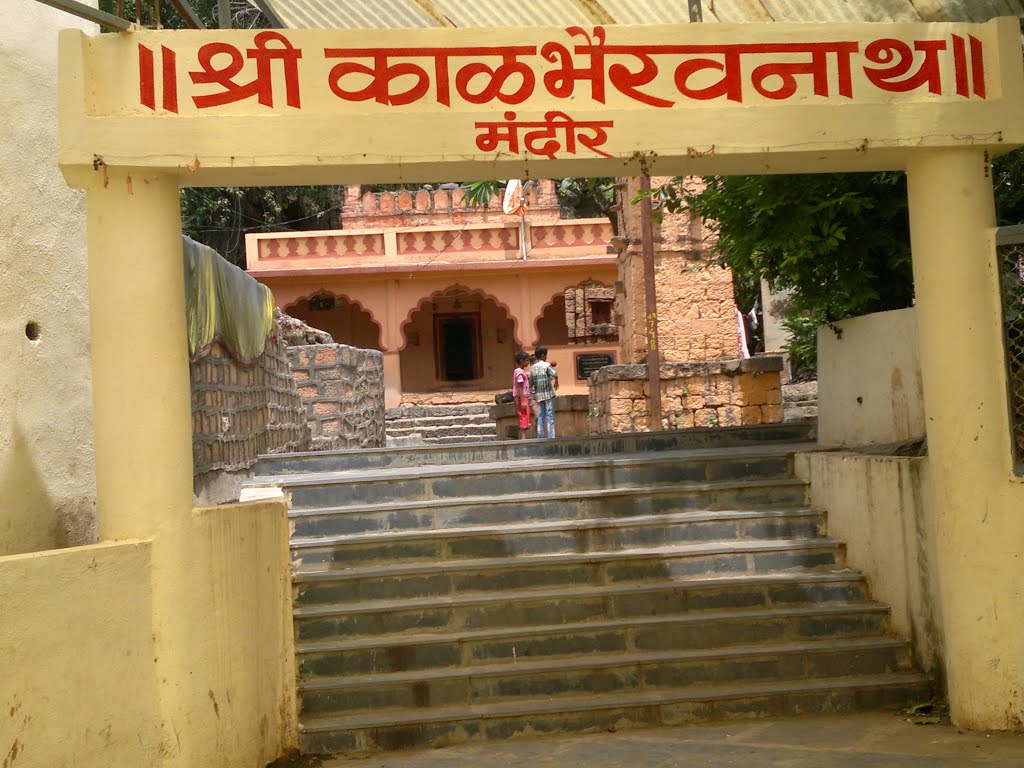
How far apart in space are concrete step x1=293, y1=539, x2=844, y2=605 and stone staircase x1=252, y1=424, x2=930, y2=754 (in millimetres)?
12

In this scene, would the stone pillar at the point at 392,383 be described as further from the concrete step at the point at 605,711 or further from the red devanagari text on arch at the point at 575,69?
the red devanagari text on arch at the point at 575,69

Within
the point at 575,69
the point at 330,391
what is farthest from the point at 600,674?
the point at 330,391

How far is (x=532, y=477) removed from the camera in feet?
25.3

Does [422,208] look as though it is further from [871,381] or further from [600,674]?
[600,674]

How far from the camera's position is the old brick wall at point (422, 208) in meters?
26.7

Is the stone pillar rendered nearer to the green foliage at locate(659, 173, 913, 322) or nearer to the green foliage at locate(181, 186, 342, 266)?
the green foliage at locate(181, 186, 342, 266)

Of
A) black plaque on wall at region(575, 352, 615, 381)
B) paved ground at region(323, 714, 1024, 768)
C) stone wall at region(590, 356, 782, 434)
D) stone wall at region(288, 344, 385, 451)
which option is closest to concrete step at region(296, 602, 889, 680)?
paved ground at region(323, 714, 1024, 768)

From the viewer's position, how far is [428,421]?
2211 cm

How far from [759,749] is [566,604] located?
1565 mm

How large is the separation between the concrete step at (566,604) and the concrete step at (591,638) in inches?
2.5

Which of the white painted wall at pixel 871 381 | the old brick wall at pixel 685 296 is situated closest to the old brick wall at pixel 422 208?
the old brick wall at pixel 685 296

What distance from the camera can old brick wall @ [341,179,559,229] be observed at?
2667 cm

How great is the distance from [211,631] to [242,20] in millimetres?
25846

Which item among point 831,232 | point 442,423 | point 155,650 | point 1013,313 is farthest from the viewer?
point 442,423
